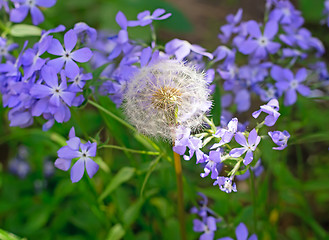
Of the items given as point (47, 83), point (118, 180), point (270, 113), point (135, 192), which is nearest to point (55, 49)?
point (47, 83)

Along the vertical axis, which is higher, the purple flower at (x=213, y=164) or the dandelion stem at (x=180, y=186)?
the purple flower at (x=213, y=164)

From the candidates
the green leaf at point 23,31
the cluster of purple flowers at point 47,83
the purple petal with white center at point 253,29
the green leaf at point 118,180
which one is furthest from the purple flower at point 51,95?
the purple petal with white center at point 253,29

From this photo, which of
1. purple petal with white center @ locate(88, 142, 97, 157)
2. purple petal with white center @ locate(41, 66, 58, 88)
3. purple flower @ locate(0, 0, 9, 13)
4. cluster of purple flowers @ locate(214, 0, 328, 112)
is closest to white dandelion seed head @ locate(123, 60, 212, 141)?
purple petal with white center @ locate(88, 142, 97, 157)

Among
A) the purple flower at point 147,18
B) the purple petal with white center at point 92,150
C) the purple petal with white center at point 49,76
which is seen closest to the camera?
the purple petal with white center at point 92,150

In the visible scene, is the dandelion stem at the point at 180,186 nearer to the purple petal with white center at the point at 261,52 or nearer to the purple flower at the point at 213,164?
the purple flower at the point at 213,164

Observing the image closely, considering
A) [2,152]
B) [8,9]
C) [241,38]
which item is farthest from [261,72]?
[2,152]

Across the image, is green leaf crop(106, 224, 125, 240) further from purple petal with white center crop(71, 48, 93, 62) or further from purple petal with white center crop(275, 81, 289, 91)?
purple petal with white center crop(275, 81, 289, 91)

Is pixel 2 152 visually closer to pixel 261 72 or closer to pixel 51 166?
pixel 51 166
